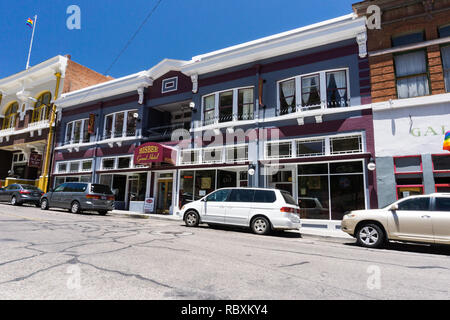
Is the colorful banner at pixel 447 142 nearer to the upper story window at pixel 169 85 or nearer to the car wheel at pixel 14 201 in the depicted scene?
the upper story window at pixel 169 85

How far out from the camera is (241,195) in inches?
442

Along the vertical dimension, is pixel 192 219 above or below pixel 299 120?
below

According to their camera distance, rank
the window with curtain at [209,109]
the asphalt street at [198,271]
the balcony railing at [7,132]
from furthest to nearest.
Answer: the balcony railing at [7,132] → the window with curtain at [209,109] → the asphalt street at [198,271]

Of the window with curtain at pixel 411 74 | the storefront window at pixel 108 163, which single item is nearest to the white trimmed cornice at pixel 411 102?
the window with curtain at pixel 411 74

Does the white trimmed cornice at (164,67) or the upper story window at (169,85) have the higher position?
the white trimmed cornice at (164,67)

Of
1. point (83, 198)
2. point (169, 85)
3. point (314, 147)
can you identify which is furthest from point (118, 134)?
point (314, 147)

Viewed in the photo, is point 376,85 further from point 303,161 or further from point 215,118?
point 215,118

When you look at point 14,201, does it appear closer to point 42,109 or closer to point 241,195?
point 42,109

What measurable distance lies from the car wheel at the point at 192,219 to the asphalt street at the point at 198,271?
4467 millimetres

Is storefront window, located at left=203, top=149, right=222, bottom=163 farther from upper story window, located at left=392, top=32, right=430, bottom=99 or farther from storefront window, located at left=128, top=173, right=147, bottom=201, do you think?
upper story window, located at left=392, top=32, right=430, bottom=99

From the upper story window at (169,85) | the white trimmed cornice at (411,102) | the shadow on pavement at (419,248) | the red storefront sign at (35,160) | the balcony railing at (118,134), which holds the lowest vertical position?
the shadow on pavement at (419,248)

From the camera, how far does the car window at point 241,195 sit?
36.2 feet

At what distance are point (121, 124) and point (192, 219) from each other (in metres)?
13.8
